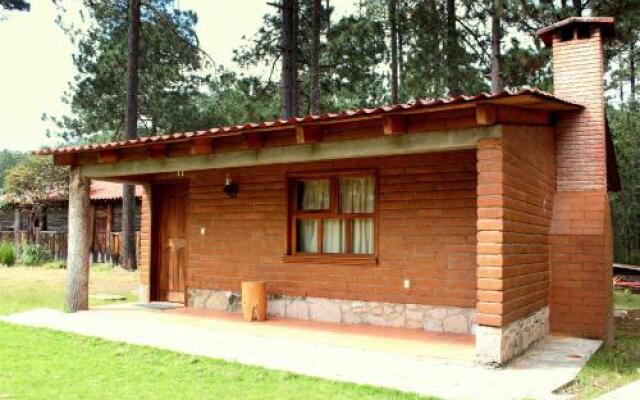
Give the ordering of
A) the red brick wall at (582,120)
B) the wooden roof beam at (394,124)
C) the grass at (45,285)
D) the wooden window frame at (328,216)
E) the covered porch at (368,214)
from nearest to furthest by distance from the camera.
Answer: the covered porch at (368,214), the wooden roof beam at (394,124), the red brick wall at (582,120), the wooden window frame at (328,216), the grass at (45,285)

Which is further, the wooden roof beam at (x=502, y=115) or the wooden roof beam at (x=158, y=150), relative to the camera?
the wooden roof beam at (x=158, y=150)

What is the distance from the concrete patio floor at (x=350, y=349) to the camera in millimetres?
5648

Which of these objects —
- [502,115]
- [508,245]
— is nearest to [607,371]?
[508,245]

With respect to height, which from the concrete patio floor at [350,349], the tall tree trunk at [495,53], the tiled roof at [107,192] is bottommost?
the concrete patio floor at [350,349]

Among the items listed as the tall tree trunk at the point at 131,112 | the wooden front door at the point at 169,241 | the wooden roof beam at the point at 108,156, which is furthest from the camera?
the tall tree trunk at the point at 131,112

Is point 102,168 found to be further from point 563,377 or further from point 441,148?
point 563,377

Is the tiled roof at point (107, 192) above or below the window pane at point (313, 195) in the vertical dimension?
above

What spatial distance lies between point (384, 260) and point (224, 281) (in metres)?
3.07

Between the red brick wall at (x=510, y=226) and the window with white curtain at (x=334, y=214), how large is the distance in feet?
7.44

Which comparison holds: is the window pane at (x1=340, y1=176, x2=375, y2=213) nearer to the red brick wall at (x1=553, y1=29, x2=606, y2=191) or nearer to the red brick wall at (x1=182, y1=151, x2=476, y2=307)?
the red brick wall at (x1=182, y1=151, x2=476, y2=307)

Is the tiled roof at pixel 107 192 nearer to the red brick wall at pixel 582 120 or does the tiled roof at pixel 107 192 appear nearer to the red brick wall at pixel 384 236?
the red brick wall at pixel 384 236

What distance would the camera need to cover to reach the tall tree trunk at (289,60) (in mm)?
17750

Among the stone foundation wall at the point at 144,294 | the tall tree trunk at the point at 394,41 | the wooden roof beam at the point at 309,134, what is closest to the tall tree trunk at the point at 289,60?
the tall tree trunk at the point at 394,41

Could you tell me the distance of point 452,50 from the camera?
17766 mm
